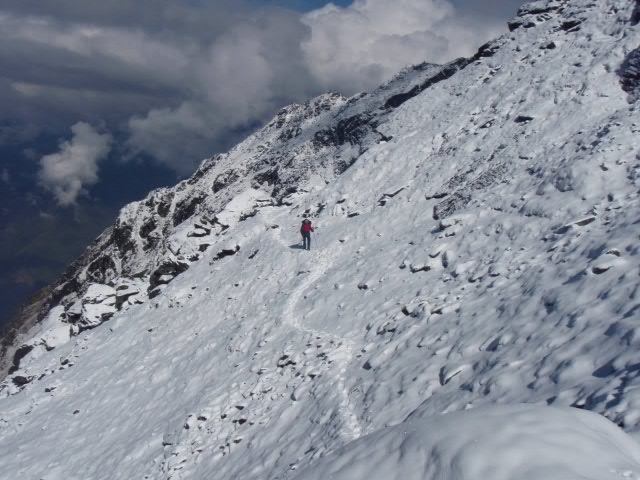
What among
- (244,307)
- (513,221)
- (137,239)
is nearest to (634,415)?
(513,221)

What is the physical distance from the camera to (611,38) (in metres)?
28.2

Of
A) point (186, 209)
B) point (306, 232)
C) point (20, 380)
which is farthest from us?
point (186, 209)

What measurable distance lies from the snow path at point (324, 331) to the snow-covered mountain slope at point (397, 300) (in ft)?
0.31

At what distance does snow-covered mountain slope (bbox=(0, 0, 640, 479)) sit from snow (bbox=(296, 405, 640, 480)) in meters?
0.42

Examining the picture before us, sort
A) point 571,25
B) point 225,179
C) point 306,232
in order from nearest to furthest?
point 306,232
point 571,25
point 225,179

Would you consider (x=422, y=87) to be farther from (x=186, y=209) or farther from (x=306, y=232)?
(x=306, y=232)

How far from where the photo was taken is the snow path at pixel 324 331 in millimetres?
13125

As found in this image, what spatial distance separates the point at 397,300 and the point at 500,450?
13.7 metres

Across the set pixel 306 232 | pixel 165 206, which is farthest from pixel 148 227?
pixel 306 232

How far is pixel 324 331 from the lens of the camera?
63.9ft

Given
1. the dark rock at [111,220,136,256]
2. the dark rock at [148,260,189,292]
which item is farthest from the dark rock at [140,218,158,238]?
the dark rock at [148,260,189,292]

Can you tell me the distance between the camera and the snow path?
13.1 meters

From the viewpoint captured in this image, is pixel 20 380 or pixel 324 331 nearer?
pixel 324 331

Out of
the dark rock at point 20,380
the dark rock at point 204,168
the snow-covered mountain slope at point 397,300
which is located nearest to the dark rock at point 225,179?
the dark rock at point 204,168
